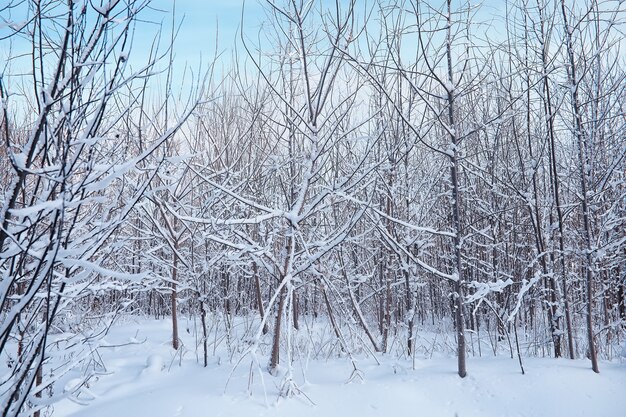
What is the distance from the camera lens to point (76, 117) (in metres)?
1.68

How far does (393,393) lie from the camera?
382 cm

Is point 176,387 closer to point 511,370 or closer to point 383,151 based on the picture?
point 511,370

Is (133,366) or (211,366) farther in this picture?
(133,366)

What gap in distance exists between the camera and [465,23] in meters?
4.20

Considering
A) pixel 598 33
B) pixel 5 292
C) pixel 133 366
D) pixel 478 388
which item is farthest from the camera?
pixel 133 366

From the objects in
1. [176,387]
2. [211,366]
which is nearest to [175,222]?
[211,366]

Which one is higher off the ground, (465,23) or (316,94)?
(465,23)

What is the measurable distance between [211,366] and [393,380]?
2.39 m

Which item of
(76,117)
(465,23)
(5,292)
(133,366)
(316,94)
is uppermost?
(465,23)

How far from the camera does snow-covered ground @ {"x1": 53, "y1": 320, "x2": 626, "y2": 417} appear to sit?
3.54 metres

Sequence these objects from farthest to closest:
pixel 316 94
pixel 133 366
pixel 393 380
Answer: pixel 133 366, pixel 316 94, pixel 393 380

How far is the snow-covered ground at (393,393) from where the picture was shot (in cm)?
354

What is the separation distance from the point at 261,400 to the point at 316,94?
317cm

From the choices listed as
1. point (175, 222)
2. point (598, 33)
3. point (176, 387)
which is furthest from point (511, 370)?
point (175, 222)
